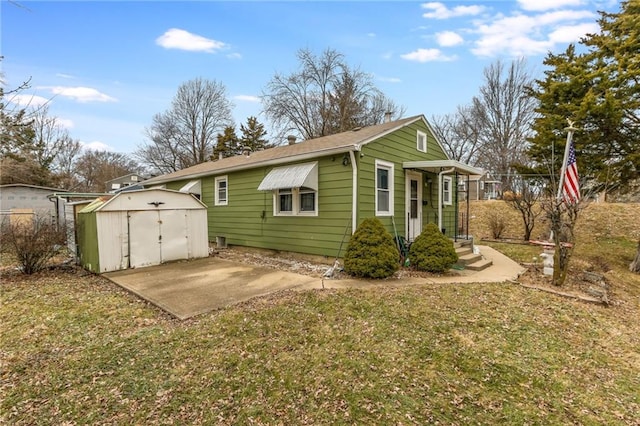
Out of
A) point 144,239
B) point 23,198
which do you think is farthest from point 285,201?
point 23,198

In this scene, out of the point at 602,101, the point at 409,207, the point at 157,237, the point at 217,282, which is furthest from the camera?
the point at 409,207

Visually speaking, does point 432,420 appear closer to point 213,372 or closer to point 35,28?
point 213,372

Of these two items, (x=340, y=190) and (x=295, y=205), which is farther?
(x=295, y=205)

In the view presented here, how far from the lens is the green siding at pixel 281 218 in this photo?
7.60 m

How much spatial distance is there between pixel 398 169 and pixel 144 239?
6978 millimetres

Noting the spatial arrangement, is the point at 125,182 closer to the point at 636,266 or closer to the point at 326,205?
the point at 326,205

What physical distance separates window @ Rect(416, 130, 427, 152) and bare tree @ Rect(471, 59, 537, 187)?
16464 millimetres

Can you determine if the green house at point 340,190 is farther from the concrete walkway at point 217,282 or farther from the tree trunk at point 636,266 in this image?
Result: the tree trunk at point 636,266

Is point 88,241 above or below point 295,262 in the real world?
above

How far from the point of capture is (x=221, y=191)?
11.4 metres

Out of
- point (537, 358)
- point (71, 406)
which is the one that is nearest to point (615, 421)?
point (537, 358)

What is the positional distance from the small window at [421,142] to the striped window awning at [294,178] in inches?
140

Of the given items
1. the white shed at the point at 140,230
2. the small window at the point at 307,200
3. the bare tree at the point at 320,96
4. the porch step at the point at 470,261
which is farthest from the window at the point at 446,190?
the bare tree at the point at 320,96

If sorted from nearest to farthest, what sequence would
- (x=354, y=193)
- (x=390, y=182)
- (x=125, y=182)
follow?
(x=354, y=193) < (x=390, y=182) < (x=125, y=182)
